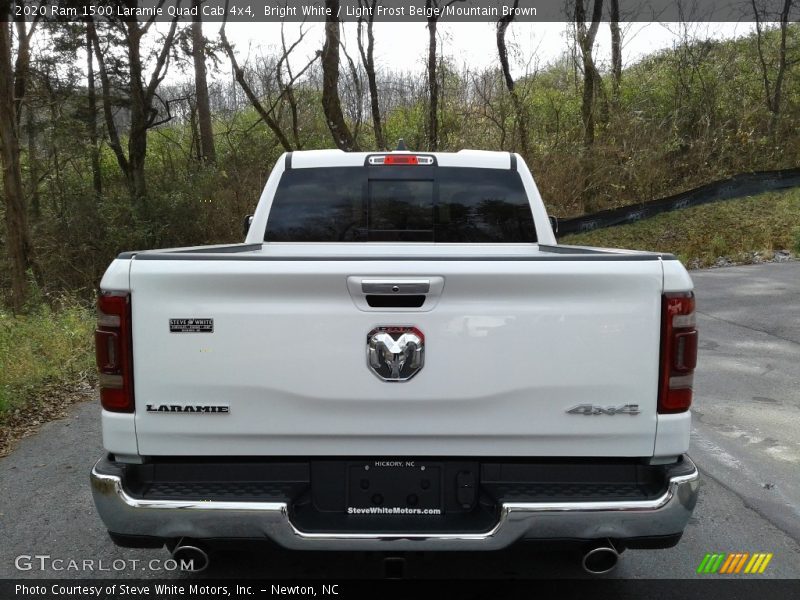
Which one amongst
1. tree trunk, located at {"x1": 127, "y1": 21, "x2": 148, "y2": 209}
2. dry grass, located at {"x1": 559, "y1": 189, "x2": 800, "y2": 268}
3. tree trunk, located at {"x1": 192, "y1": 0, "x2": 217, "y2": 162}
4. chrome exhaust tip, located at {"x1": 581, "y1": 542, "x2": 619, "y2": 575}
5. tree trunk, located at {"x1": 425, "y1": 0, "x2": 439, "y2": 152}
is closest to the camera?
chrome exhaust tip, located at {"x1": 581, "y1": 542, "x2": 619, "y2": 575}

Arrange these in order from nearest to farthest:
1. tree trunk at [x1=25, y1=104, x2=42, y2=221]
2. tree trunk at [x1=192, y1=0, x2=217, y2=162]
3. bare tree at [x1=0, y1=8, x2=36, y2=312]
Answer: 1. bare tree at [x1=0, y1=8, x2=36, y2=312]
2. tree trunk at [x1=25, y1=104, x2=42, y2=221]
3. tree trunk at [x1=192, y1=0, x2=217, y2=162]

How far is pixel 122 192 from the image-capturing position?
2253 centimetres

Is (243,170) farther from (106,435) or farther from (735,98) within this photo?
(106,435)

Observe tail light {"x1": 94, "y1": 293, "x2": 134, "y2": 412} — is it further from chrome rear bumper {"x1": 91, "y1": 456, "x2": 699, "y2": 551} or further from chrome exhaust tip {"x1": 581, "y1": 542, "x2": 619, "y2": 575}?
chrome exhaust tip {"x1": 581, "y1": 542, "x2": 619, "y2": 575}

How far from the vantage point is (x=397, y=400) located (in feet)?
8.47

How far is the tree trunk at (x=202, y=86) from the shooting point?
2203 centimetres

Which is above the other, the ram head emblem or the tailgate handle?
the tailgate handle

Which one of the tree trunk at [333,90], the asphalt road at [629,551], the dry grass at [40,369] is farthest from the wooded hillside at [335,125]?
the asphalt road at [629,551]

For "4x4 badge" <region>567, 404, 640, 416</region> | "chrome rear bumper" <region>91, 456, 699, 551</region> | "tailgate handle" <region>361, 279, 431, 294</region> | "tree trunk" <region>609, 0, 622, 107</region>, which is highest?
"tree trunk" <region>609, 0, 622, 107</region>

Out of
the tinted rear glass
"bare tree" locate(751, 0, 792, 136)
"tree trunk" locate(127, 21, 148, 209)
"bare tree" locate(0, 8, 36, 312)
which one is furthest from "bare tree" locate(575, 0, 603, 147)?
the tinted rear glass

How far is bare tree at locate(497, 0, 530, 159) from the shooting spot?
23.9 m

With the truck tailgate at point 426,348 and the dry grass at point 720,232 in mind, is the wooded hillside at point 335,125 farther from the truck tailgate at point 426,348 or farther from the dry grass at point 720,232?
the truck tailgate at point 426,348

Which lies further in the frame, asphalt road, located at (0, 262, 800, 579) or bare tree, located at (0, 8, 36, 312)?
bare tree, located at (0, 8, 36, 312)

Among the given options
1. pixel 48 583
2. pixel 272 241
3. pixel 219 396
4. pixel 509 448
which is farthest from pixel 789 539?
pixel 48 583
